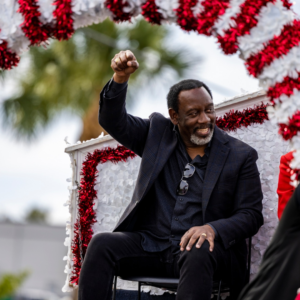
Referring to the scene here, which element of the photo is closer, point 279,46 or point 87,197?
point 279,46

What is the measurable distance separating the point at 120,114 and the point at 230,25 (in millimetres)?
1002

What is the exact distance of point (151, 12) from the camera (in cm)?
204

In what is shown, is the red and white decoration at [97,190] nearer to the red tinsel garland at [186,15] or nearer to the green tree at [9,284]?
the red tinsel garland at [186,15]

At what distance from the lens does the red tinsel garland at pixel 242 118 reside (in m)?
3.12

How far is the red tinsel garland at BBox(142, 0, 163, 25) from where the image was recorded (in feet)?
6.68

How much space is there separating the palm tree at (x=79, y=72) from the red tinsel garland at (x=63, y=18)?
626 cm

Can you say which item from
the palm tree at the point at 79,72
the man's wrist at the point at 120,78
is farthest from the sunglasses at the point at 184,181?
the palm tree at the point at 79,72

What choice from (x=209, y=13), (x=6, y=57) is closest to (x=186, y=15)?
(x=209, y=13)

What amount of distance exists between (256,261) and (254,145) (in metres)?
0.73

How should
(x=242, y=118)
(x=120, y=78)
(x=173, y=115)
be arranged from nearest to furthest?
(x=120, y=78) → (x=173, y=115) → (x=242, y=118)

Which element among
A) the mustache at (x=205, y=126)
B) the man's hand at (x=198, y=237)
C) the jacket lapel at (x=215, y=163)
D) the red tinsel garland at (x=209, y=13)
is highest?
the red tinsel garland at (x=209, y=13)

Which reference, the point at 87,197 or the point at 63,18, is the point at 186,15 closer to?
the point at 63,18

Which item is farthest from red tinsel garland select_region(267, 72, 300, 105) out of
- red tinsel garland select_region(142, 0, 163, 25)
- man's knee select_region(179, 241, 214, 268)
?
man's knee select_region(179, 241, 214, 268)

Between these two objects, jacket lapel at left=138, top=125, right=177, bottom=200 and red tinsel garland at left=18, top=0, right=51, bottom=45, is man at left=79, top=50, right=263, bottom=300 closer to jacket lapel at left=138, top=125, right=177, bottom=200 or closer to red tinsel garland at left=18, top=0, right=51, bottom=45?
jacket lapel at left=138, top=125, right=177, bottom=200
